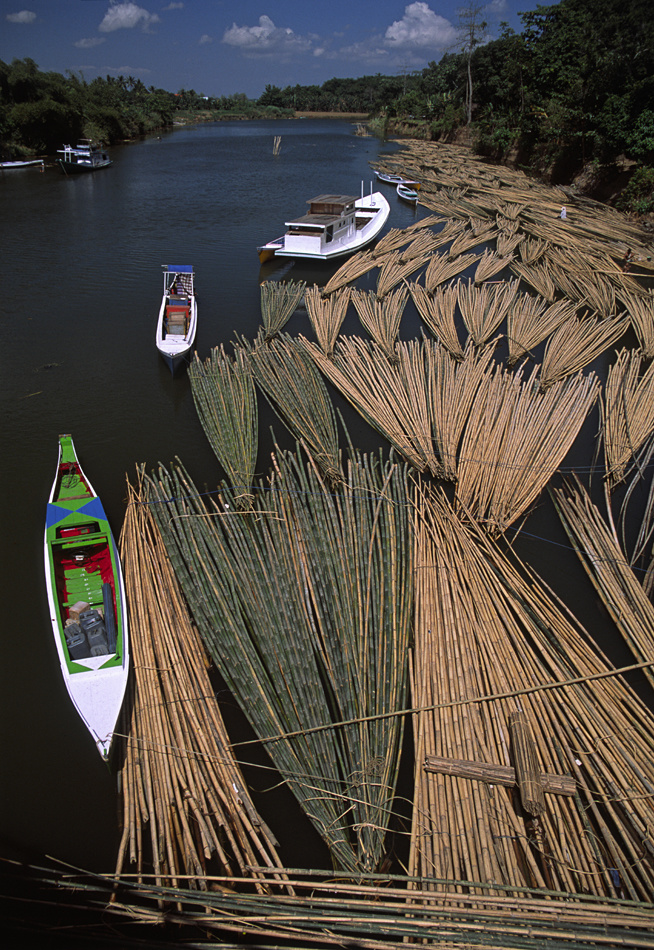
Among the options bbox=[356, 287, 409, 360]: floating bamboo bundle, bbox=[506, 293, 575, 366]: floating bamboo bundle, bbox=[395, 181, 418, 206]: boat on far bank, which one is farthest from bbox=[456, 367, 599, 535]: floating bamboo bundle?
bbox=[395, 181, 418, 206]: boat on far bank

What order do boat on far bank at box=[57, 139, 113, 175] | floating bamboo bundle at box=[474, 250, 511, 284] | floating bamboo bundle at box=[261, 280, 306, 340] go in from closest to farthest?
floating bamboo bundle at box=[261, 280, 306, 340] < floating bamboo bundle at box=[474, 250, 511, 284] < boat on far bank at box=[57, 139, 113, 175]

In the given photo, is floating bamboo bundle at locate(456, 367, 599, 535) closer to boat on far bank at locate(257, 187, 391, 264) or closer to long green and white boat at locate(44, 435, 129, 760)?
long green and white boat at locate(44, 435, 129, 760)

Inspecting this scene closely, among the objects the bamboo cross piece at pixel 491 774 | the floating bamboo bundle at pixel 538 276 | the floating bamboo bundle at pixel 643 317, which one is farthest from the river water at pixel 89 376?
the floating bamboo bundle at pixel 643 317

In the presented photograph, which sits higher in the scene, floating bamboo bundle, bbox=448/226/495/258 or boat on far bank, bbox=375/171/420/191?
boat on far bank, bbox=375/171/420/191

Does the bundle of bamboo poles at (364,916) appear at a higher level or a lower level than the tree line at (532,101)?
lower

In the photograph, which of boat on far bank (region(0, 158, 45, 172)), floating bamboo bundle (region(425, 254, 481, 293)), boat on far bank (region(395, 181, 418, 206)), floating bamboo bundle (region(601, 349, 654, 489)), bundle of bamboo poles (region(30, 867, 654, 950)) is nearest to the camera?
bundle of bamboo poles (region(30, 867, 654, 950))

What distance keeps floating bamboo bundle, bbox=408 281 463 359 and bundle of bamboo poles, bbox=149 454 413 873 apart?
19.9ft

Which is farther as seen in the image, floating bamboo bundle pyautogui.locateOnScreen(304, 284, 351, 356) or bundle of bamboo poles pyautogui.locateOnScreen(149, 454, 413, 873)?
floating bamboo bundle pyautogui.locateOnScreen(304, 284, 351, 356)

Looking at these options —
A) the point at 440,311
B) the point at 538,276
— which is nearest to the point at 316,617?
the point at 440,311

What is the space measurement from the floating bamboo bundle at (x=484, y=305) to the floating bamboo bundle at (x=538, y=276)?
28.6 inches

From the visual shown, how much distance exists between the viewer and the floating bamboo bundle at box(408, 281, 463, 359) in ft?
48.4

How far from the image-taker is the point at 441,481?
1008 cm

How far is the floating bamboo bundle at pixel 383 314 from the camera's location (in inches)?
582

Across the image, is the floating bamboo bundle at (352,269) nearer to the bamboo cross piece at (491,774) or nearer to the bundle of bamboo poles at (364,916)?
the bamboo cross piece at (491,774)
